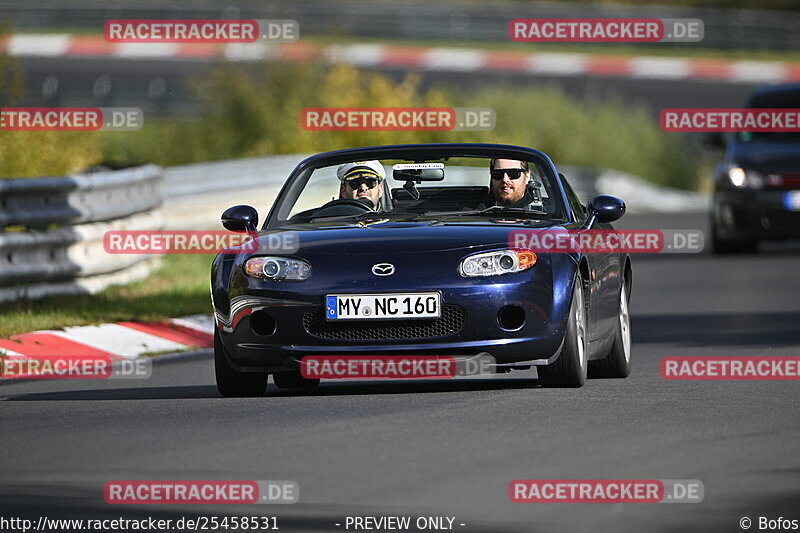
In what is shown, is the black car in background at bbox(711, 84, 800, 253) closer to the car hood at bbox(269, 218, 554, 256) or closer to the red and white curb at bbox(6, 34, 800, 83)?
the car hood at bbox(269, 218, 554, 256)

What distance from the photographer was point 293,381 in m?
10.2

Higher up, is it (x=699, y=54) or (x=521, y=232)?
(x=699, y=54)

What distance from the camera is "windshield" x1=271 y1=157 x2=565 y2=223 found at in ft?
33.5

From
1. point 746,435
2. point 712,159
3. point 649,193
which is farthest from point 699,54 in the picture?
point 746,435

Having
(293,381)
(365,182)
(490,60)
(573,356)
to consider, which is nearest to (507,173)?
(365,182)

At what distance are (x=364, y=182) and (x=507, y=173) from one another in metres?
0.81

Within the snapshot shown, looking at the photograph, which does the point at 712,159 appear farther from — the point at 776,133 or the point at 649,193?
the point at 776,133

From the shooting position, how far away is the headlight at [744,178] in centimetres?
2083

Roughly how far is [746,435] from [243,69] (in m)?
23.8

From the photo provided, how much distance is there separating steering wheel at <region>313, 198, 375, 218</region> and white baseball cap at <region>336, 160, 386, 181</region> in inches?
7.8

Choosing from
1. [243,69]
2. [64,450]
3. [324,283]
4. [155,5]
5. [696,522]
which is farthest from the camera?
[155,5]

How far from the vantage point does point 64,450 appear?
7547 millimetres

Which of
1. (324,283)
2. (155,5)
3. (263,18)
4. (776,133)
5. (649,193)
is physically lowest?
(324,283)

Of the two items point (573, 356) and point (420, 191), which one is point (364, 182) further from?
point (573, 356)
